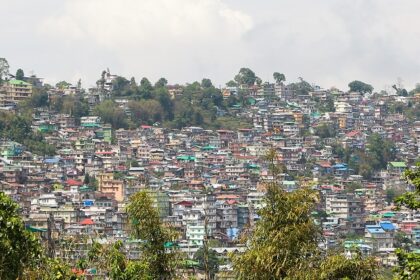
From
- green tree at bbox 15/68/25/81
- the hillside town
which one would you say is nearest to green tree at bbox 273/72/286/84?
the hillside town

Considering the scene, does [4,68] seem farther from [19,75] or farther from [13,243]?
[13,243]

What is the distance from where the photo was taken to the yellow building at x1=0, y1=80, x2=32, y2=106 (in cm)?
7375

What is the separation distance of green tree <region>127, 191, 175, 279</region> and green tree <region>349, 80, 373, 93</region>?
85.3m

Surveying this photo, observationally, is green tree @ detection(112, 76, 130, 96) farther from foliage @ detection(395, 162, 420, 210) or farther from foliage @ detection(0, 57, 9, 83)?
foliage @ detection(395, 162, 420, 210)

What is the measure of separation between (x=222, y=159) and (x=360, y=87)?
30098 mm

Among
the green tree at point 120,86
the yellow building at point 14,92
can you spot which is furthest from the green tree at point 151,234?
the green tree at point 120,86

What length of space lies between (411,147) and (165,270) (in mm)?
70317

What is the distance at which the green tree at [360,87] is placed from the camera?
96.9m

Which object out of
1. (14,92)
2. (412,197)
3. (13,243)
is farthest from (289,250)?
(14,92)

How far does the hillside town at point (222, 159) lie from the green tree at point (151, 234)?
2901cm

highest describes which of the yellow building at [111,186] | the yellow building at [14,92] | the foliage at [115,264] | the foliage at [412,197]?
the yellow building at [14,92]

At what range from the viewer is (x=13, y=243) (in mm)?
11406

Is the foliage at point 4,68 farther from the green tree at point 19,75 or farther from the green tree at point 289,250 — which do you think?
the green tree at point 289,250

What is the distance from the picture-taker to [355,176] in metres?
70.8
